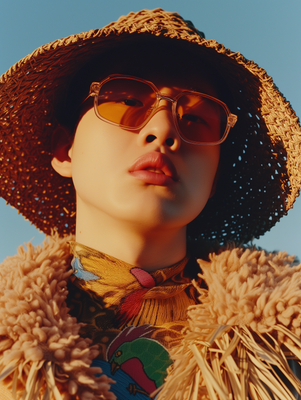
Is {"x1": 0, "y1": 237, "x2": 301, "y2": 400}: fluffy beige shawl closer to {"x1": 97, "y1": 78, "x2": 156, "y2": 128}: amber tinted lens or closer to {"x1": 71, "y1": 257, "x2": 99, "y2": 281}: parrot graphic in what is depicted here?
{"x1": 71, "y1": 257, "x2": 99, "y2": 281}: parrot graphic

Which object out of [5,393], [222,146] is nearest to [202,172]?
[222,146]

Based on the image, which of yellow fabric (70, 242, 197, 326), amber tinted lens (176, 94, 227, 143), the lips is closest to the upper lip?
the lips

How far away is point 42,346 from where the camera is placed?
3.18 ft

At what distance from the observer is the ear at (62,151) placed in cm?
150

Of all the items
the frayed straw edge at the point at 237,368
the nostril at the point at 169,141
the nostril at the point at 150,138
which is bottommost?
the frayed straw edge at the point at 237,368

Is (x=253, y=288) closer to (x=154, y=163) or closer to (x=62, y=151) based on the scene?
(x=154, y=163)

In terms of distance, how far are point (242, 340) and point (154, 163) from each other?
0.48m

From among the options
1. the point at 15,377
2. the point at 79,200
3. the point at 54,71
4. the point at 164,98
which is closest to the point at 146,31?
the point at 164,98

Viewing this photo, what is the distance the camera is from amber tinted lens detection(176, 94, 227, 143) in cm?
128

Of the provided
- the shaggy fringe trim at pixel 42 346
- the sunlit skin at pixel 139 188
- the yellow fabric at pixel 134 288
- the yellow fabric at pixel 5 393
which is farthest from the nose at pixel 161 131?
the yellow fabric at pixel 5 393

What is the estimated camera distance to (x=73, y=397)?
93 centimetres

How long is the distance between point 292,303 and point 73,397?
54 cm

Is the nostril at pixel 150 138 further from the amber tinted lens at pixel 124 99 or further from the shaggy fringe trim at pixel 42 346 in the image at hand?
the shaggy fringe trim at pixel 42 346

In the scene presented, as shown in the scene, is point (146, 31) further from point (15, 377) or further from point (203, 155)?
point (15, 377)
